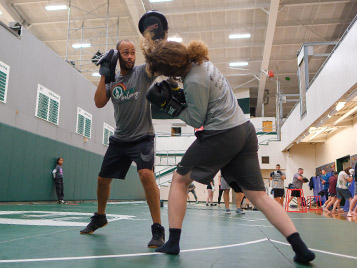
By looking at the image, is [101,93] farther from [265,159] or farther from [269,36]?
[265,159]

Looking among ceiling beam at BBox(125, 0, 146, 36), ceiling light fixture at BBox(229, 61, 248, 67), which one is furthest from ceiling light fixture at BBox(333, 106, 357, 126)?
ceiling beam at BBox(125, 0, 146, 36)

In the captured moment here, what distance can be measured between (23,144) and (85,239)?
7.30m

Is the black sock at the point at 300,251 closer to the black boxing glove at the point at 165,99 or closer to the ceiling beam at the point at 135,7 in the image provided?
the black boxing glove at the point at 165,99

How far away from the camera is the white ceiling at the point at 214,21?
15000mm

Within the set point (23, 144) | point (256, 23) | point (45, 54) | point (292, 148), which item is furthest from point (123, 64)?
point (292, 148)

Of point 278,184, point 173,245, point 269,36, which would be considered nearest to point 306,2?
point 269,36

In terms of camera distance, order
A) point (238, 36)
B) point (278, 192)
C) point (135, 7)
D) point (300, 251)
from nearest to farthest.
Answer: point (300, 251)
point (278, 192)
point (135, 7)
point (238, 36)

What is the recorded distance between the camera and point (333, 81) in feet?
32.3

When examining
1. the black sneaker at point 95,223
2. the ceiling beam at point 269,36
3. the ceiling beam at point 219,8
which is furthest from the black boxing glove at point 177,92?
the ceiling beam at point 219,8

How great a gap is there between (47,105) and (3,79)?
2.03 metres

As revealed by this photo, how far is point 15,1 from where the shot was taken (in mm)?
15820

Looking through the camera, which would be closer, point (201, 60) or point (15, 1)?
point (201, 60)

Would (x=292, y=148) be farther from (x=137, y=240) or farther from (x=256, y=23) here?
(x=137, y=240)

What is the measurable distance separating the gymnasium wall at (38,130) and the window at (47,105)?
0.49ft
